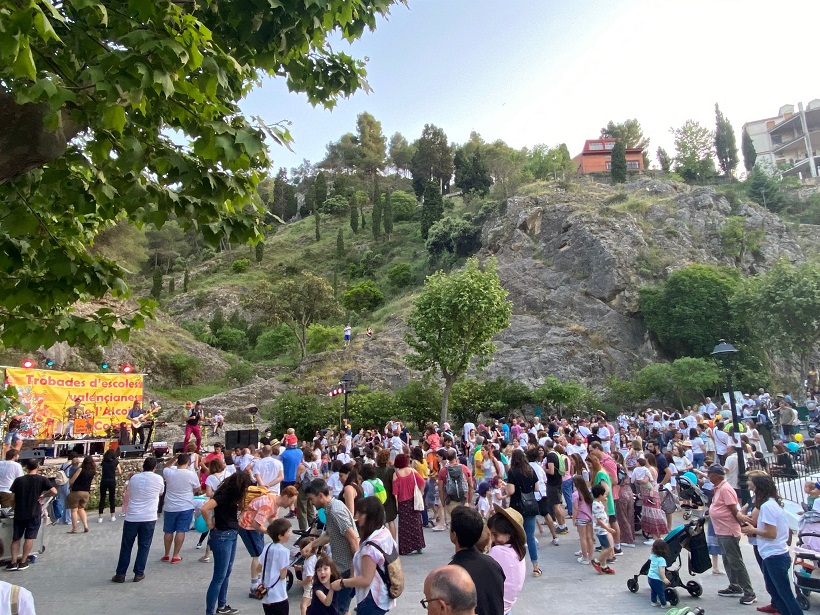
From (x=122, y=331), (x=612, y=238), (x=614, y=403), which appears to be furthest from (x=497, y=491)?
(x=612, y=238)

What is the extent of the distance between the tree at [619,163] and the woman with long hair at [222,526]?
2220 inches

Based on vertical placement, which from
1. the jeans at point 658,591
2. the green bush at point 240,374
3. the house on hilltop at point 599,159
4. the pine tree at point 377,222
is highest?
the house on hilltop at point 599,159

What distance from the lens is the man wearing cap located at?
6672 millimetres

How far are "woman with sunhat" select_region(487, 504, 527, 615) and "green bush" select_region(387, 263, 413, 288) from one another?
158 ft

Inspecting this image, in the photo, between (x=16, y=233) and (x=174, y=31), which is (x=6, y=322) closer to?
(x=16, y=233)

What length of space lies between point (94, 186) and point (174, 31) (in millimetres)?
1762

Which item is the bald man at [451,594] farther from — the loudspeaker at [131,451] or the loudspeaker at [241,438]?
the loudspeaker at [241,438]

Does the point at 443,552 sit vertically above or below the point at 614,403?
below

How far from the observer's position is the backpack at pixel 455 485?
9805mm

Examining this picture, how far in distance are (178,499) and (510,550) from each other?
19.8ft

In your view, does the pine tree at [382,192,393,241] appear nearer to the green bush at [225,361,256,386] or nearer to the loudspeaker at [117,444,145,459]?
the green bush at [225,361,256,386]

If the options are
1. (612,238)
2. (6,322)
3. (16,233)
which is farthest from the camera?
(612,238)

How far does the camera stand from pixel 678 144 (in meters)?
66.6

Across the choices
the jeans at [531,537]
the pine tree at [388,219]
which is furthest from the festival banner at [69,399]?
the pine tree at [388,219]
